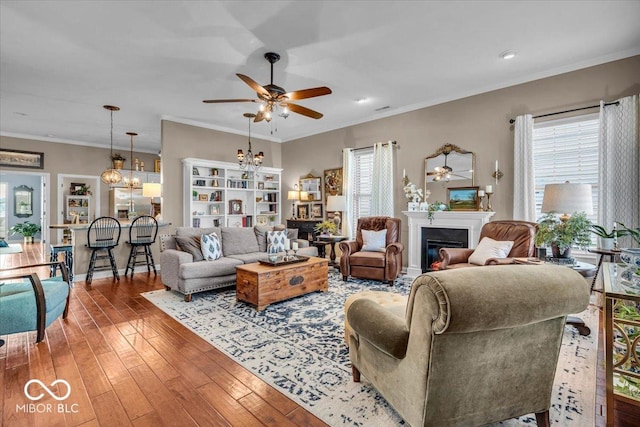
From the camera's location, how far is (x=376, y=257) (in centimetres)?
472

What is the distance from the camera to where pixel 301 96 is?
11.0 feet

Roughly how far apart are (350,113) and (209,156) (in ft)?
10.4

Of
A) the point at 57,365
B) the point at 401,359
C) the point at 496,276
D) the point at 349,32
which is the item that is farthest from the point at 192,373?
the point at 349,32

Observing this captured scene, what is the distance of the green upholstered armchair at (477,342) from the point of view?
124 centimetres

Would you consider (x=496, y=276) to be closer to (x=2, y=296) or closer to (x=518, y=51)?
(x=518, y=51)

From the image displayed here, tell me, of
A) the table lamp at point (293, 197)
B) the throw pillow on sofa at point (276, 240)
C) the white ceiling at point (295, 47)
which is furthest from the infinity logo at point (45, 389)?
the table lamp at point (293, 197)

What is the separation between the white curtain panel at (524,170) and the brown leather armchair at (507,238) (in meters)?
0.43

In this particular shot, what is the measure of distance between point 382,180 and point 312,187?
2.01 metres

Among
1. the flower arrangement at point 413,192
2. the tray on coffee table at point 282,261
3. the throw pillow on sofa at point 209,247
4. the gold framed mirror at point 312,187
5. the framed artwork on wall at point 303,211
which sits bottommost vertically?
the tray on coffee table at point 282,261

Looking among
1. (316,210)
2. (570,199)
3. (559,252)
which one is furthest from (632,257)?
(316,210)

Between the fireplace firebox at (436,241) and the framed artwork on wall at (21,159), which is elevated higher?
the framed artwork on wall at (21,159)

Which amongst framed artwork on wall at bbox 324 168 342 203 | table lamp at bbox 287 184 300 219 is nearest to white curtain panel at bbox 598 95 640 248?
framed artwork on wall at bbox 324 168 342 203

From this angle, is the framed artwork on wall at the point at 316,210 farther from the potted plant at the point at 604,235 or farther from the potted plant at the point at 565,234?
the potted plant at the point at 604,235

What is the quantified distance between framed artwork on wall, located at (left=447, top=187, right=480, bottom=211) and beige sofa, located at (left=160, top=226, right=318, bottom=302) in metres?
2.52
